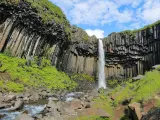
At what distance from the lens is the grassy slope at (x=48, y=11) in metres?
37.9

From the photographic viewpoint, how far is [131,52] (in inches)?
2124

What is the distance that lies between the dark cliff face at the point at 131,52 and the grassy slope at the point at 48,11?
14.1m

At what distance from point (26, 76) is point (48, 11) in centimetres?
1510

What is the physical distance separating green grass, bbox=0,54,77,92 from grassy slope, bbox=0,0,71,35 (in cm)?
835

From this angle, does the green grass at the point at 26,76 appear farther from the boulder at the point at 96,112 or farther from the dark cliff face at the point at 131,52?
the dark cliff face at the point at 131,52

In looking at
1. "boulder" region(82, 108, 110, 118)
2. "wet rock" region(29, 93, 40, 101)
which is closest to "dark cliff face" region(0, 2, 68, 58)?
"wet rock" region(29, 93, 40, 101)

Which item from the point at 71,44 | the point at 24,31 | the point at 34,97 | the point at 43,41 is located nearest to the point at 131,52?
the point at 71,44

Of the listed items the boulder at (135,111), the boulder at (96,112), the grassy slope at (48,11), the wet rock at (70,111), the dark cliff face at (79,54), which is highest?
the grassy slope at (48,11)

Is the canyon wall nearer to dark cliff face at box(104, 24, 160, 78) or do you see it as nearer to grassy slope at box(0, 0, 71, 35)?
grassy slope at box(0, 0, 71, 35)

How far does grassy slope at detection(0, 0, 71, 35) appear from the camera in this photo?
37906mm

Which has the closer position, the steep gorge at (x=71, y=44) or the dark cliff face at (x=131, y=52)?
the steep gorge at (x=71, y=44)

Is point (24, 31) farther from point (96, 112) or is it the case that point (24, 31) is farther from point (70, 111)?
point (96, 112)


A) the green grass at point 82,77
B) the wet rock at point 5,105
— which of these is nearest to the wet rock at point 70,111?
the wet rock at point 5,105

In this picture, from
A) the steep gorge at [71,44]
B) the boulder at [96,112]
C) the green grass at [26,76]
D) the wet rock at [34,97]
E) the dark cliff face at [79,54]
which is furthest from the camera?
the dark cliff face at [79,54]
